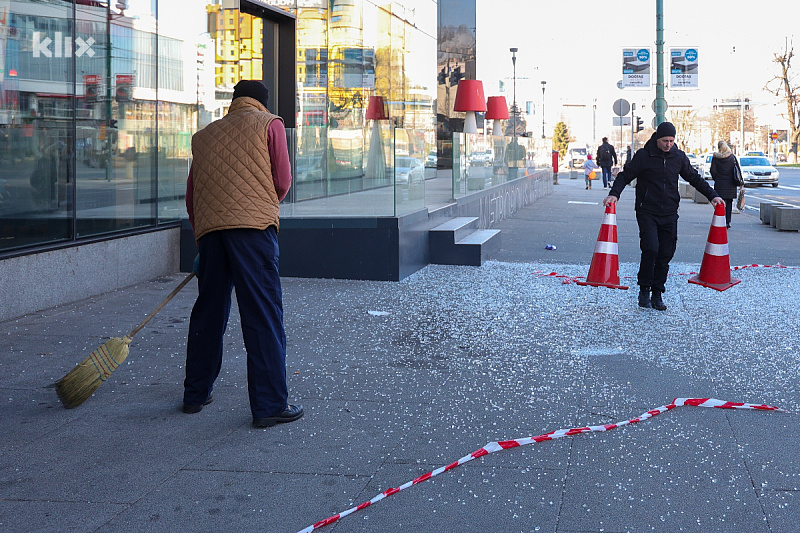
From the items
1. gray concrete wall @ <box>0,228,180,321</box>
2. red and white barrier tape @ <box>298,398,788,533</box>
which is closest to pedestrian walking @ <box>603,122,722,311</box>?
red and white barrier tape @ <box>298,398,788,533</box>

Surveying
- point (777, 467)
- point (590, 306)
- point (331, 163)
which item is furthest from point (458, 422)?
point (331, 163)

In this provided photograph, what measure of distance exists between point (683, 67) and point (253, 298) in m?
21.6

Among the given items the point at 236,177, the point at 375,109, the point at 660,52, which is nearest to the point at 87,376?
the point at 236,177

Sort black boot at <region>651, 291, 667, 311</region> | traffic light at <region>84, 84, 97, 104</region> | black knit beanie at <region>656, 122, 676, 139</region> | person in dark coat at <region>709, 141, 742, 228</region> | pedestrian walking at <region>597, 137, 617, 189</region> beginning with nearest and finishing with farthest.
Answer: black knit beanie at <region>656, 122, 676, 139</region>
black boot at <region>651, 291, 667, 311</region>
traffic light at <region>84, 84, 97, 104</region>
person in dark coat at <region>709, 141, 742, 228</region>
pedestrian walking at <region>597, 137, 617, 189</region>

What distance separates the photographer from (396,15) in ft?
Result: 79.3

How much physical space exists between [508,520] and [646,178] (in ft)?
18.4

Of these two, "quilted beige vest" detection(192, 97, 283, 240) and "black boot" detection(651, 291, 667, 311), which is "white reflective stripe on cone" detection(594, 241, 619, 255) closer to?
"black boot" detection(651, 291, 667, 311)

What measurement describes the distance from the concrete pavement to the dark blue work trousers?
0.23 metres

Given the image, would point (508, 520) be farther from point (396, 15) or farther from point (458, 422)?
point (396, 15)

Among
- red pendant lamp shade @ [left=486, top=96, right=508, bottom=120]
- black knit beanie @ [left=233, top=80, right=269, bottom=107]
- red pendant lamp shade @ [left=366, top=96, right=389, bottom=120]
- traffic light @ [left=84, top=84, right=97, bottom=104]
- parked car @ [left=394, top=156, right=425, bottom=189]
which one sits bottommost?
parked car @ [left=394, top=156, right=425, bottom=189]

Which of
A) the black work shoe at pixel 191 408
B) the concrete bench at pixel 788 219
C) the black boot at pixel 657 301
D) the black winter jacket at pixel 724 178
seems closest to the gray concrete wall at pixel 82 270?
the black work shoe at pixel 191 408

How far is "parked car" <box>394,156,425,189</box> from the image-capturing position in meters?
10.9

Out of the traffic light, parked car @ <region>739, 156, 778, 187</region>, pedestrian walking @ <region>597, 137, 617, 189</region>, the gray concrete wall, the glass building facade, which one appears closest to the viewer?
the gray concrete wall

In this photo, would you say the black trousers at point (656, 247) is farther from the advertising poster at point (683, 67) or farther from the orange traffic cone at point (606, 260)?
the advertising poster at point (683, 67)
